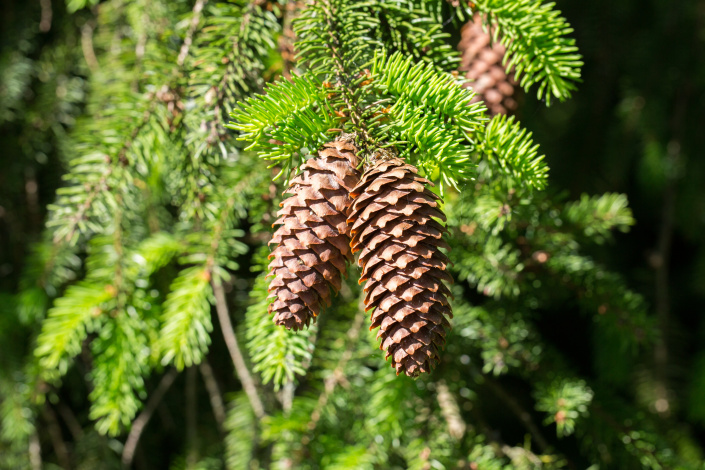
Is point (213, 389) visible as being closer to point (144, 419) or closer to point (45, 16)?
point (144, 419)

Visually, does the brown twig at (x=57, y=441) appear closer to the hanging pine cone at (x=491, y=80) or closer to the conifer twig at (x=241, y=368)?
the conifer twig at (x=241, y=368)

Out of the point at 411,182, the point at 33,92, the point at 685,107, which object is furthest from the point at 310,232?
the point at 685,107

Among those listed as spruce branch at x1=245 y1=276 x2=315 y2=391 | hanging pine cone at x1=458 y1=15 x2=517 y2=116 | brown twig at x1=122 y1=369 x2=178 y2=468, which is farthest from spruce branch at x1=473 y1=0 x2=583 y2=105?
brown twig at x1=122 y1=369 x2=178 y2=468

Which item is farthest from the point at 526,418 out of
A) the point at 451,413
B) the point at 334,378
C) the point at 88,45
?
the point at 88,45

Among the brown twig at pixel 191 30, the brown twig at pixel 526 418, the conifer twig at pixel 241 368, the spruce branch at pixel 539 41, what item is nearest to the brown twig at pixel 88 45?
the brown twig at pixel 191 30

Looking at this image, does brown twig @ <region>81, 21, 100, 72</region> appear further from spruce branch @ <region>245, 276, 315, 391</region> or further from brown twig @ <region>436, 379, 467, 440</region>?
brown twig @ <region>436, 379, 467, 440</region>
